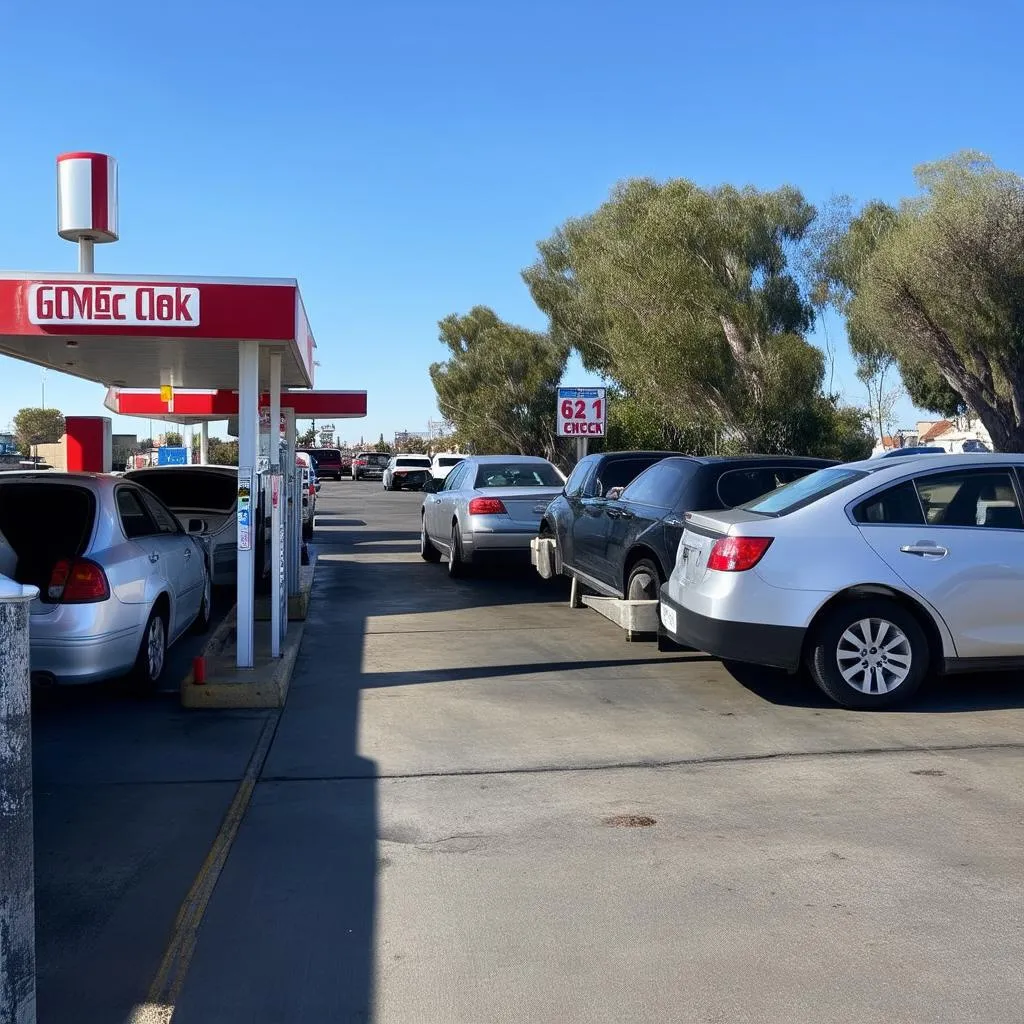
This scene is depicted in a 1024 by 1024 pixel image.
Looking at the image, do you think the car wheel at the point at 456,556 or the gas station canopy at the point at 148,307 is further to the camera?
the car wheel at the point at 456,556

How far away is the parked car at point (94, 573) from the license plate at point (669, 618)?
3.61 meters

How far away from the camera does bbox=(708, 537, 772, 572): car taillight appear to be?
23.4ft

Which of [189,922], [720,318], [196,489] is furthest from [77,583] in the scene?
[720,318]

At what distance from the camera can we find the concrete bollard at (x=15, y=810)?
2760 millimetres

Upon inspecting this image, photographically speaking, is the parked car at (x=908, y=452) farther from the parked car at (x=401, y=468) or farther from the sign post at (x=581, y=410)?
the parked car at (x=401, y=468)

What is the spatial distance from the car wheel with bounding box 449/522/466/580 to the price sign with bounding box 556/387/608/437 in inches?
142

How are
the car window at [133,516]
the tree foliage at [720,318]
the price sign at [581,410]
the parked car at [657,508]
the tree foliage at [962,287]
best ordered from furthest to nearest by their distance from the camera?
the tree foliage at [720,318], the tree foliage at [962,287], the price sign at [581,410], the parked car at [657,508], the car window at [133,516]

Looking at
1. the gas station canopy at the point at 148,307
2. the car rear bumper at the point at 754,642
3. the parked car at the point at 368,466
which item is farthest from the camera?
the parked car at the point at 368,466

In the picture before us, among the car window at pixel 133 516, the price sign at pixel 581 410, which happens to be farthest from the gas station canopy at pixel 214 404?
the car window at pixel 133 516

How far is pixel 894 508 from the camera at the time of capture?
729 cm

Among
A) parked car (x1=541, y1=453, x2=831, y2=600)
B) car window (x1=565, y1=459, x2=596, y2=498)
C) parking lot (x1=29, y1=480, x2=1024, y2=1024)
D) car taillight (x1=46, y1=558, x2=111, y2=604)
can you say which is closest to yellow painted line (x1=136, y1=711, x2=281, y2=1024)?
parking lot (x1=29, y1=480, x2=1024, y2=1024)

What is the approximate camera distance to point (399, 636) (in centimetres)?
1034

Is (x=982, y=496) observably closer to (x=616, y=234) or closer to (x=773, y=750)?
(x=773, y=750)

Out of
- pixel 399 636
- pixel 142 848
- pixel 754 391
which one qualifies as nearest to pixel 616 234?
pixel 754 391
